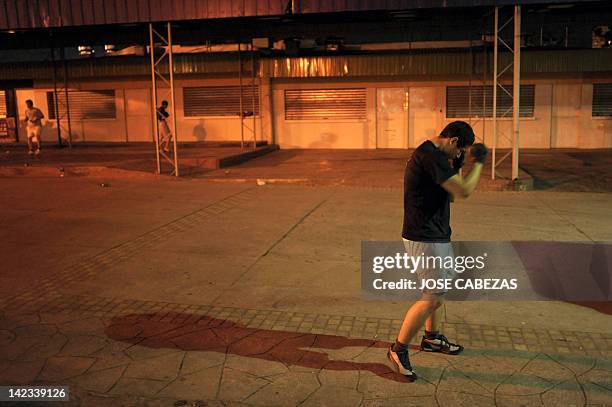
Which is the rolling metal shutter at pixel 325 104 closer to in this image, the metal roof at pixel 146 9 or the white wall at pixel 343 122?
the white wall at pixel 343 122

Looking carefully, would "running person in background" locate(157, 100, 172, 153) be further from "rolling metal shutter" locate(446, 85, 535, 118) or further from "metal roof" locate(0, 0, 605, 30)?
"rolling metal shutter" locate(446, 85, 535, 118)

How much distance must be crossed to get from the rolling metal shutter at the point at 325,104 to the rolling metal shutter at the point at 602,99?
7.74 meters

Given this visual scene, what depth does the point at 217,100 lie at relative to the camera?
21.0 m

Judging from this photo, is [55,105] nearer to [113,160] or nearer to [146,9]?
[113,160]

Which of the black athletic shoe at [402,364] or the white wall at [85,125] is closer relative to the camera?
the black athletic shoe at [402,364]

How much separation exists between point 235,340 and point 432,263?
1729 millimetres

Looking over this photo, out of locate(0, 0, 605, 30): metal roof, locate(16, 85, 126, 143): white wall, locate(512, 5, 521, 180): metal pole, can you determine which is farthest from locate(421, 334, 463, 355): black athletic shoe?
locate(16, 85, 126, 143): white wall

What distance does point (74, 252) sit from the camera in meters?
7.16

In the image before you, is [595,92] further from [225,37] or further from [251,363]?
[251,363]

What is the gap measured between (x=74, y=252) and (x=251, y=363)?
13.0 ft

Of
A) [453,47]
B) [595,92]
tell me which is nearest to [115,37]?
[453,47]

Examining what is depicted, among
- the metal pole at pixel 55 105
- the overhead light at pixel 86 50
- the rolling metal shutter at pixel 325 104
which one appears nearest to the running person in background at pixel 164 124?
the rolling metal shutter at pixel 325 104

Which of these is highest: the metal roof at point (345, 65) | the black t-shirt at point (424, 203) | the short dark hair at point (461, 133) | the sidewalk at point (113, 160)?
the metal roof at point (345, 65)

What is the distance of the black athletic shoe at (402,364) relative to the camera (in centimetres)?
385
